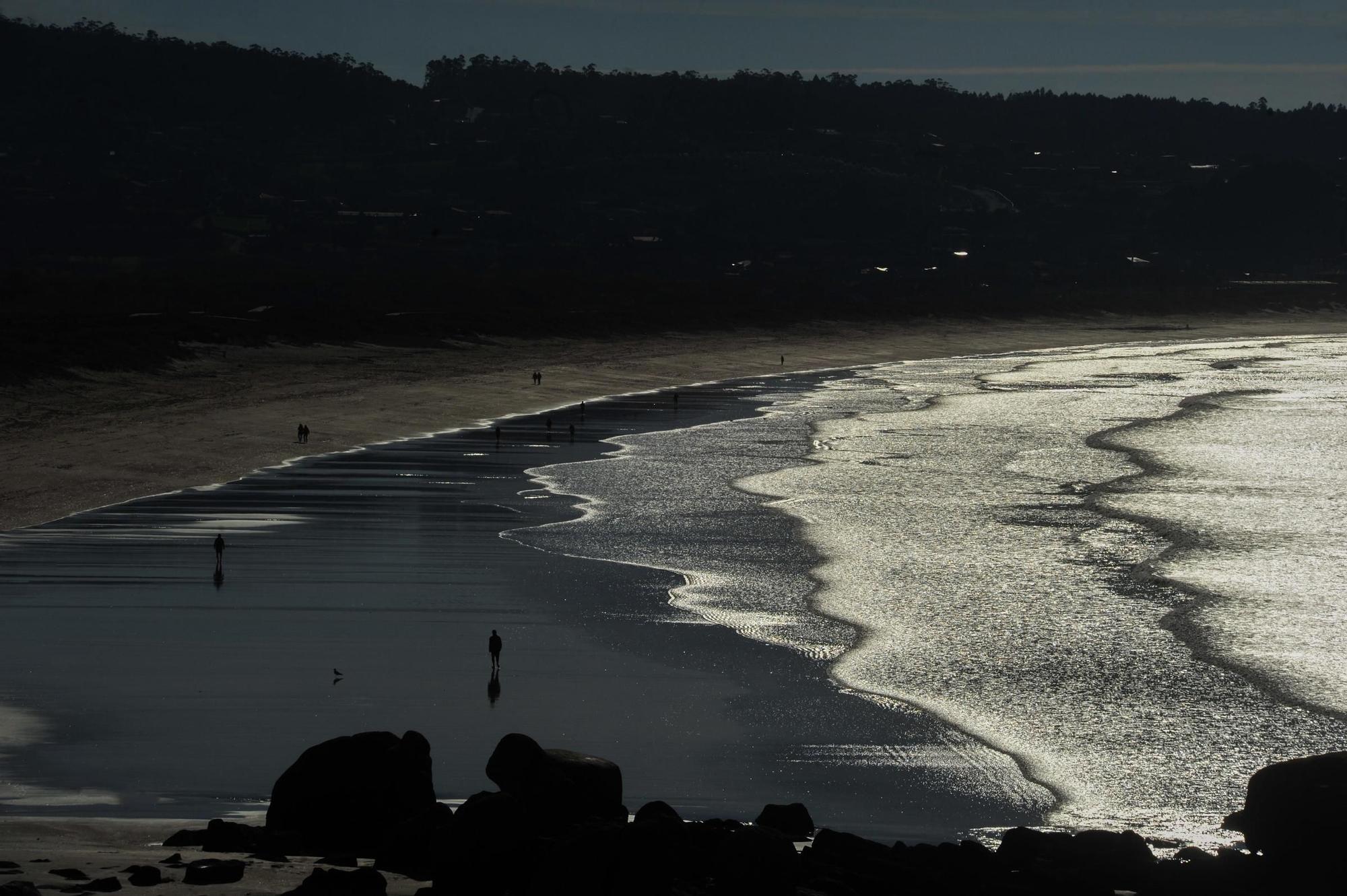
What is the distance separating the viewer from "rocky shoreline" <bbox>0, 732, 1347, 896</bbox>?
10234mm

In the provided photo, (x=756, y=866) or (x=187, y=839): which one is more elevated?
(x=756, y=866)

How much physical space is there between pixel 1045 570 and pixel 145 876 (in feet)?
56.4

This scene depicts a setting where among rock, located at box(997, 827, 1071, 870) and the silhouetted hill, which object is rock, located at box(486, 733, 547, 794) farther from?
the silhouetted hill

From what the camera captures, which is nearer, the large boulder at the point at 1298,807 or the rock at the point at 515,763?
the large boulder at the point at 1298,807

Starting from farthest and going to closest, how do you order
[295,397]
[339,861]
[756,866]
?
1. [295,397]
2. [339,861]
3. [756,866]

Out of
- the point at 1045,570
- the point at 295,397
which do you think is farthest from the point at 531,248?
the point at 1045,570

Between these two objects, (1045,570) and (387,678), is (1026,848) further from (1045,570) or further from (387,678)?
(1045,570)

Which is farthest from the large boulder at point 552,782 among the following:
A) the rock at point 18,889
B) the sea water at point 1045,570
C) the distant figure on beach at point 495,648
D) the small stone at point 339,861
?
the distant figure on beach at point 495,648

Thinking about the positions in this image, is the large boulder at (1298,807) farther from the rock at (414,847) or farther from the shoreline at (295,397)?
the shoreline at (295,397)

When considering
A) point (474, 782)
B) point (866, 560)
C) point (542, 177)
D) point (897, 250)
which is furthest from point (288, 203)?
point (474, 782)

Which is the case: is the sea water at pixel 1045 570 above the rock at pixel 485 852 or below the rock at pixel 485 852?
below

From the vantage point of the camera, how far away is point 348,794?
11.8 meters

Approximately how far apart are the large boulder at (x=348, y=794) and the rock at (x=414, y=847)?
301 millimetres

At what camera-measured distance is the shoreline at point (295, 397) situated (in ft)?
108
